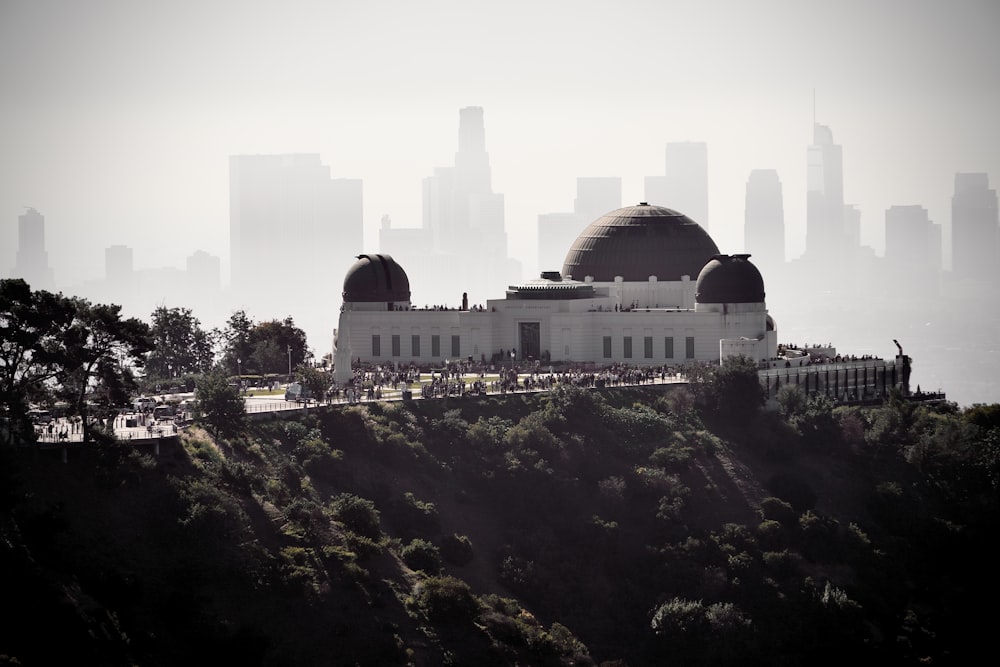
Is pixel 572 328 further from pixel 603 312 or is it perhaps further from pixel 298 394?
pixel 298 394

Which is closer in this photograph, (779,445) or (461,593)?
(461,593)

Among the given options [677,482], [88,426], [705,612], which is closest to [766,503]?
[677,482]

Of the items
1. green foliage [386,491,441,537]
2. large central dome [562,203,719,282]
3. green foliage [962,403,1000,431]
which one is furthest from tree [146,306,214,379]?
green foliage [962,403,1000,431]

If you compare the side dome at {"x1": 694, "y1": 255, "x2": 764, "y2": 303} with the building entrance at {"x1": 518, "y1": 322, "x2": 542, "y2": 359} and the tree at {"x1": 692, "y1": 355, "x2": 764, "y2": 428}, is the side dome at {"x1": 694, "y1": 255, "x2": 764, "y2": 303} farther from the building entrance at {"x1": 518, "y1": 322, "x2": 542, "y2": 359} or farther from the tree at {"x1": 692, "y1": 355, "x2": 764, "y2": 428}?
the building entrance at {"x1": 518, "y1": 322, "x2": 542, "y2": 359}

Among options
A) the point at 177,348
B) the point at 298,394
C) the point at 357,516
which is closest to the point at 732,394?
the point at 298,394

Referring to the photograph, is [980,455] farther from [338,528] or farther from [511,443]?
[338,528]

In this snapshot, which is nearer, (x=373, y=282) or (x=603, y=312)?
(x=603, y=312)
